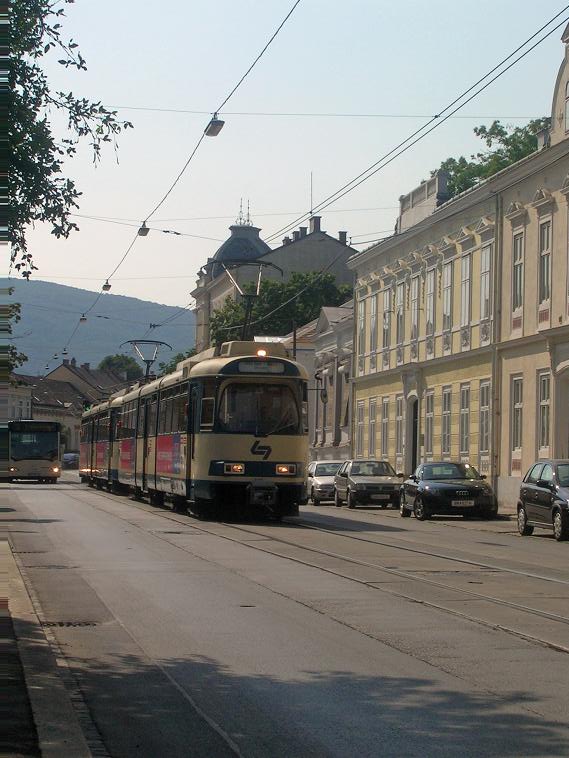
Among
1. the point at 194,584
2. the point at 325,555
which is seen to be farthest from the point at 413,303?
the point at 194,584

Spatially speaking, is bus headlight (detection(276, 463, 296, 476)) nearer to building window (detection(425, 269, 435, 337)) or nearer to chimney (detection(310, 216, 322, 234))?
building window (detection(425, 269, 435, 337))

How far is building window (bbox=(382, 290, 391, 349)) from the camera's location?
54.1 metres

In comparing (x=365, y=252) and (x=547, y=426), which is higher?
(x=365, y=252)

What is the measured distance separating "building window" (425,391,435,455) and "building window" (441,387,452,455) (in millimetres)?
1255

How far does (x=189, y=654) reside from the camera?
33.1ft

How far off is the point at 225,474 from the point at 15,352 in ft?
49.9

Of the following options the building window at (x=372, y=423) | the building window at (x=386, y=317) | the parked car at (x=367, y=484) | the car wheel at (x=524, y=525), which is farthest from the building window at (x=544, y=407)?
Result: the building window at (x=372, y=423)

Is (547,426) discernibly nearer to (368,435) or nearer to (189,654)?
(368,435)

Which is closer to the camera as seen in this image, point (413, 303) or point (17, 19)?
point (17, 19)

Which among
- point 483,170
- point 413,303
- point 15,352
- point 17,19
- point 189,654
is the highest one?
point 483,170

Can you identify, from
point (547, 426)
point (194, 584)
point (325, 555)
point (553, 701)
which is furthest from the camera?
point (547, 426)

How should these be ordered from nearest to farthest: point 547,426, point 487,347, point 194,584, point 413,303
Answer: point 194,584 → point 547,426 → point 487,347 → point 413,303

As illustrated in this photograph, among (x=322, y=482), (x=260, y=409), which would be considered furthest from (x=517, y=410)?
(x=260, y=409)

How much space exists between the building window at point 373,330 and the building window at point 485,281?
13882 millimetres
